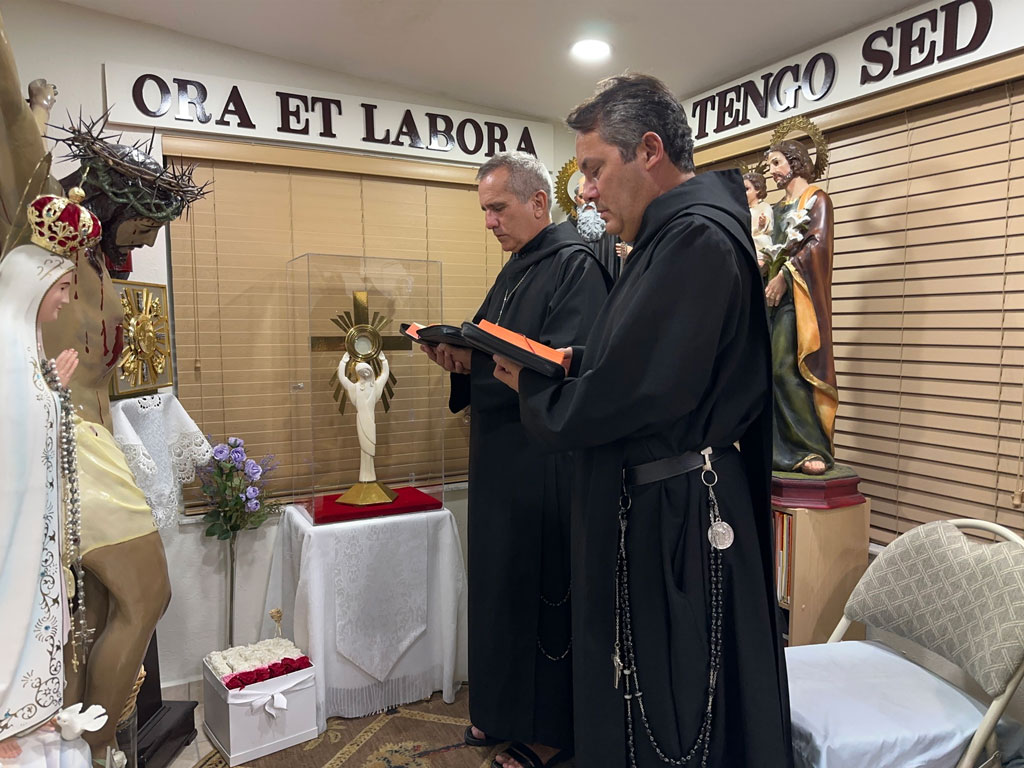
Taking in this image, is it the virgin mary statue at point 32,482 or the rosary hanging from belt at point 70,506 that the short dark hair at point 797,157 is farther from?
the rosary hanging from belt at point 70,506

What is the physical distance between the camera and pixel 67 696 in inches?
57.7

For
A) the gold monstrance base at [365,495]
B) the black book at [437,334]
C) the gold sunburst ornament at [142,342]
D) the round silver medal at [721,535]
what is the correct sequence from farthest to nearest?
the gold monstrance base at [365,495] < the gold sunburst ornament at [142,342] < the black book at [437,334] < the round silver medal at [721,535]

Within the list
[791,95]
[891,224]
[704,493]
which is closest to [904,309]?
[891,224]

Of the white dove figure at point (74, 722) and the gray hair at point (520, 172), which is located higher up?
the gray hair at point (520, 172)

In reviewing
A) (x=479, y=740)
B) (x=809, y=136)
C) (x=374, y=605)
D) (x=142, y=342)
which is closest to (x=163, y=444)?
(x=142, y=342)

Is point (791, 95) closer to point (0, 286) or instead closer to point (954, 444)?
point (954, 444)

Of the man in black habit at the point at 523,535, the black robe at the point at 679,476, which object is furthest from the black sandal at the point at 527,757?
the black robe at the point at 679,476

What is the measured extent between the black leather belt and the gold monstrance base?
56.4 inches

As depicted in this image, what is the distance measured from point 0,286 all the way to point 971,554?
2123 mm

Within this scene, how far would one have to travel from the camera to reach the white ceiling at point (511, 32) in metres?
2.47

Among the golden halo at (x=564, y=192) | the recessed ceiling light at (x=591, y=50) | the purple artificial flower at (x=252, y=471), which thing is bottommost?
the purple artificial flower at (x=252, y=471)

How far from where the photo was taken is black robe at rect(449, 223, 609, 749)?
2146mm

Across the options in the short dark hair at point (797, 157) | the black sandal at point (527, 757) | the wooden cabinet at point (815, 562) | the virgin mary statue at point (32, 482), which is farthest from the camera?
the short dark hair at point (797, 157)

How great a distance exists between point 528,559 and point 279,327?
4.97 feet
